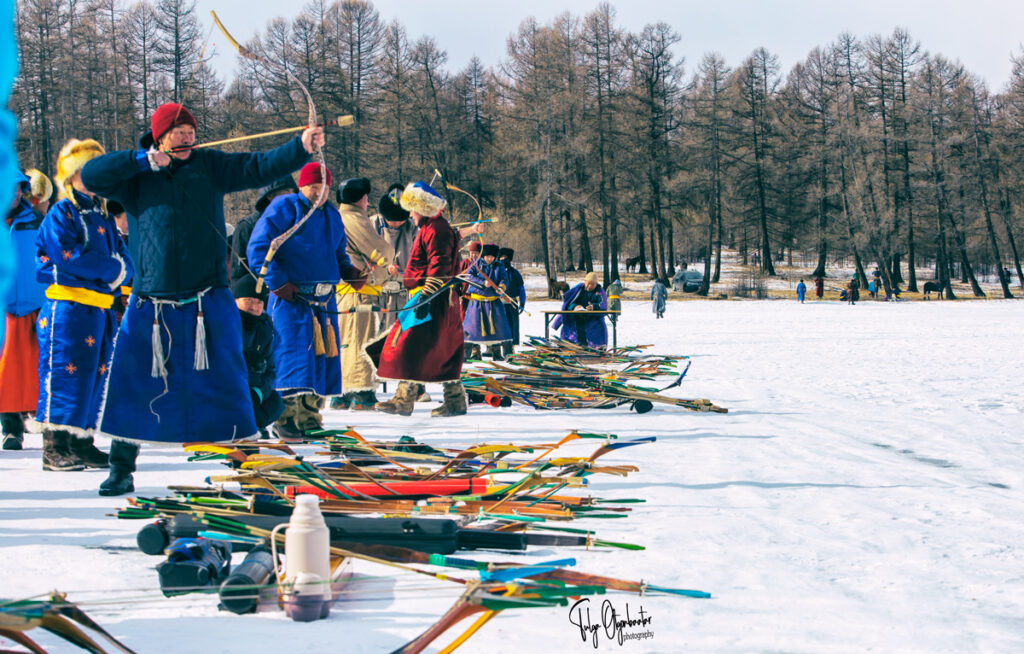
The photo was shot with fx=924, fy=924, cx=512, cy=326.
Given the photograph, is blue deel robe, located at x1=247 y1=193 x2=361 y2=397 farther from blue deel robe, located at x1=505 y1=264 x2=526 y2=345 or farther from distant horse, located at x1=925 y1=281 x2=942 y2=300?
distant horse, located at x1=925 y1=281 x2=942 y2=300

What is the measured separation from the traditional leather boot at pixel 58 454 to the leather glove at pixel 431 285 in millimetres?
3262

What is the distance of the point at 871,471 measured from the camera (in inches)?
215

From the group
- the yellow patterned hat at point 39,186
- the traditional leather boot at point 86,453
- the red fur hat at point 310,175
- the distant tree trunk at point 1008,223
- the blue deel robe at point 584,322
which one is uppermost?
the distant tree trunk at point 1008,223

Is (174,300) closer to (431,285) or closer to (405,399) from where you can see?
(431,285)

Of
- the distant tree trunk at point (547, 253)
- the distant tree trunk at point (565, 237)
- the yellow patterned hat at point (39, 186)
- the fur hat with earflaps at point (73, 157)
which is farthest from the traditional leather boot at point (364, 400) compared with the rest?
the distant tree trunk at point (565, 237)

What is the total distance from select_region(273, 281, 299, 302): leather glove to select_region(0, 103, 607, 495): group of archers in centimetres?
1

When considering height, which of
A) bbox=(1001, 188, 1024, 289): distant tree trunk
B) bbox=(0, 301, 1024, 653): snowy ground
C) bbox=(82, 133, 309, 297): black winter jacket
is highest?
bbox=(1001, 188, 1024, 289): distant tree trunk

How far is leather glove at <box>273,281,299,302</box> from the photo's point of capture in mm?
6398

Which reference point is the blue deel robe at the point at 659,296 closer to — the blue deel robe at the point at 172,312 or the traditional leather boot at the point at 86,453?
the traditional leather boot at the point at 86,453

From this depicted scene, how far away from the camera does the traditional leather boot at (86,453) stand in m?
5.54

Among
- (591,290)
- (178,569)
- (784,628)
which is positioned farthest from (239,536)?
(591,290)

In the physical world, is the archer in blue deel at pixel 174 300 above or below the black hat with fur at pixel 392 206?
below

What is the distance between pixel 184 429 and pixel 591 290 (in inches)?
400

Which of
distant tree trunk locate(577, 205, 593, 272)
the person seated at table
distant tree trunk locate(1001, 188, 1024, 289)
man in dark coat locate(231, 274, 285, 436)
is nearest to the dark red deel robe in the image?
man in dark coat locate(231, 274, 285, 436)
